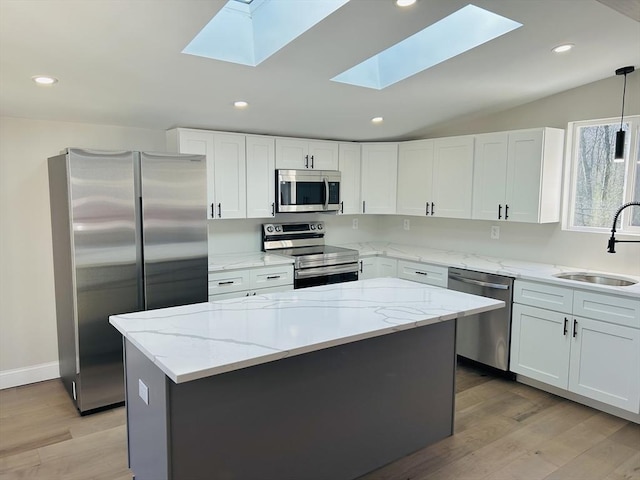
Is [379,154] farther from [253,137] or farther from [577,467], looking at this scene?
[577,467]

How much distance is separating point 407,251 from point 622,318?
2118 mm

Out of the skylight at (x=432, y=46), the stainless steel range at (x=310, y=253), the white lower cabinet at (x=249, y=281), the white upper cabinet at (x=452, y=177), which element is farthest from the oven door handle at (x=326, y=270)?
the skylight at (x=432, y=46)

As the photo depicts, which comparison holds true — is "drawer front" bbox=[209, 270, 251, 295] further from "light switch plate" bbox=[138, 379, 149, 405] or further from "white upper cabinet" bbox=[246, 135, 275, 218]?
"light switch plate" bbox=[138, 379, 149, 405]

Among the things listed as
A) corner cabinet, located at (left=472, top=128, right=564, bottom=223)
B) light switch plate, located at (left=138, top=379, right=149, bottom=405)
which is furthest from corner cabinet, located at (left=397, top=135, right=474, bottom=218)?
light switch plate, located at (left=138, top=379, right=149, bottom=405)

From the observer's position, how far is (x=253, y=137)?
4125 millimetres

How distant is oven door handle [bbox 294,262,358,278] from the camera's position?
415 cm

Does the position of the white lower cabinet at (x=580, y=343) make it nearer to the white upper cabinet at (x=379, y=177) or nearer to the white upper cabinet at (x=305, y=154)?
the white upper cabinet at (x=379, y=177)

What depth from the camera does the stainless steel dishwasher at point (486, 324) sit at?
3584 mm

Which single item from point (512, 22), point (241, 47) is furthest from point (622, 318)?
point (241, 47)

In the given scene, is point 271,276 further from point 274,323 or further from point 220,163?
point 274,323

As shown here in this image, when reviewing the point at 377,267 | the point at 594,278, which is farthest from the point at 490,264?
the point at 377,267

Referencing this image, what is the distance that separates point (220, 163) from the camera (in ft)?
12.9

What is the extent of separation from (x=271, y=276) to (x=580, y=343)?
2474mm

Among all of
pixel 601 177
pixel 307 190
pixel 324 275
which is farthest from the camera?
pixel 307 190
